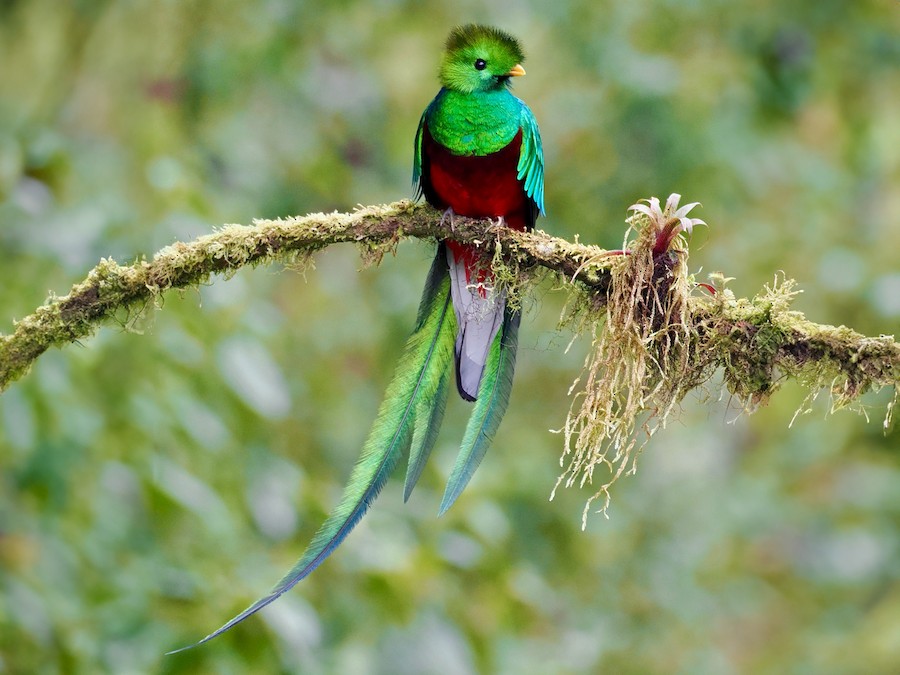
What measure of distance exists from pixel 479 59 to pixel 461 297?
80 centimetres

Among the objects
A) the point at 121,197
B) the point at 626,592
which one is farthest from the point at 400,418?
the point at 626,592

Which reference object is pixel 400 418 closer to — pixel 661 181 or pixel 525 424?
pixel 661 181

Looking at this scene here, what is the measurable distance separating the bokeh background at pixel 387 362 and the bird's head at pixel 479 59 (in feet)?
2.40

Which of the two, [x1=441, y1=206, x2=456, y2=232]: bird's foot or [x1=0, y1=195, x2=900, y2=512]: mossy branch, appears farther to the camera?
[x1=441, y1=206, x2=456, y2=232]: bird's foot

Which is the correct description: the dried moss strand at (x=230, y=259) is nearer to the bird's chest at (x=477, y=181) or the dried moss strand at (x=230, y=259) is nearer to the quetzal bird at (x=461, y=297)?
the quetzal bird at (x=461, y=297)

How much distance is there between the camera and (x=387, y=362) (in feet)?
14.9

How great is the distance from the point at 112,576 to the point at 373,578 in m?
0.75

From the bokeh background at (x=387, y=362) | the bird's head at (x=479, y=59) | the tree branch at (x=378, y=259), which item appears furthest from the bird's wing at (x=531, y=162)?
the tree branch at (x=378, y=259)

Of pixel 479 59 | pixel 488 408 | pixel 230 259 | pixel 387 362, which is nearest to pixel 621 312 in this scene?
pixel 488 408

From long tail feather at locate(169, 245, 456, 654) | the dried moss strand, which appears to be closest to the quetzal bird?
long tail feather at locate(169, 245, 456, 654)

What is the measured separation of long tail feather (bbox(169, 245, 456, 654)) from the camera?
70.1 inches

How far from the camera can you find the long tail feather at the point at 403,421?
1780 mm

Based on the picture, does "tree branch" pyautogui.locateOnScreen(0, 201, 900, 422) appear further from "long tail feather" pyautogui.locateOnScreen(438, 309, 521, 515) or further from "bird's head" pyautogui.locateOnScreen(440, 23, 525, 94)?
"bird's head" pyautogui.locateOnScreen(440, 23, 525, 94)

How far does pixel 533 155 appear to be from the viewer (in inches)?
107
